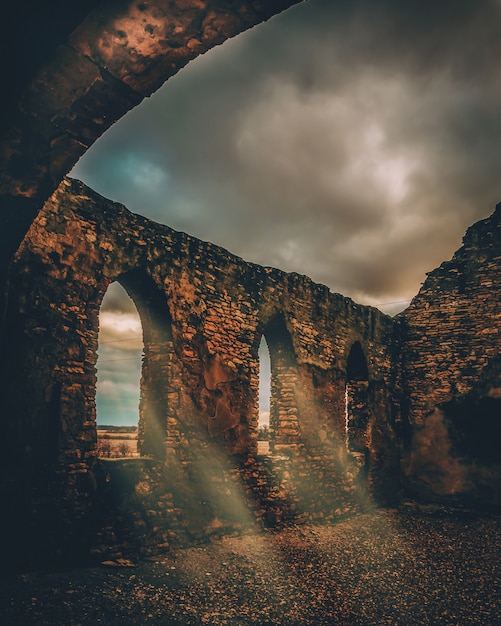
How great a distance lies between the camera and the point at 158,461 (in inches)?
243

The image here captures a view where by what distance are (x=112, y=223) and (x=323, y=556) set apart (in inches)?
207

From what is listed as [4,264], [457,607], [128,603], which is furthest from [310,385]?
[4,264]

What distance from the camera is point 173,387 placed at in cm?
644

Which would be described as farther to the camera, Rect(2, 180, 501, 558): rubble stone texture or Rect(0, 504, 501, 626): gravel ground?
Rect(2, 180, 501, 558): rubble stone texture

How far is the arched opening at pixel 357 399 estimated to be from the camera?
10312mm

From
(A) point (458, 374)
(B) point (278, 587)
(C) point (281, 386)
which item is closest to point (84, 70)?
(B) point (278, 587)

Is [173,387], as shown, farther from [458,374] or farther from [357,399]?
[458,374]

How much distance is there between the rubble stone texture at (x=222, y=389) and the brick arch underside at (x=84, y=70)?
10.9 feet

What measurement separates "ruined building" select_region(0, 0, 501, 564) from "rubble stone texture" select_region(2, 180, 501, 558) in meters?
0.03

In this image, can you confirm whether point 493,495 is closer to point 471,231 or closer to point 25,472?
point 471,231

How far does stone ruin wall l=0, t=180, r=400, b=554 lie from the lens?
16.9ft

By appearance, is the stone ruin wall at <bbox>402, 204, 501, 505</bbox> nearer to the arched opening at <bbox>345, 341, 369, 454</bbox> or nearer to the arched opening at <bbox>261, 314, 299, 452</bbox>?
the arched opening at <bbox>345, 341, 369, 454</bbox>

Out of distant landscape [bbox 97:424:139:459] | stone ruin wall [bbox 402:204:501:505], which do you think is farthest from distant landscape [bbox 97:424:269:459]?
stone ruin wall [bbox 402:204:501:505]

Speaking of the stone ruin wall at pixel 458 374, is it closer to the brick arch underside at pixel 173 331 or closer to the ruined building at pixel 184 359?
the ruined building at pixel 184 359
